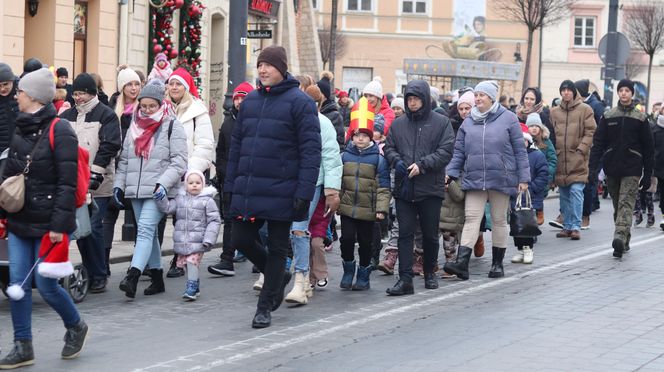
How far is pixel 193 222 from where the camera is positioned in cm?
1111

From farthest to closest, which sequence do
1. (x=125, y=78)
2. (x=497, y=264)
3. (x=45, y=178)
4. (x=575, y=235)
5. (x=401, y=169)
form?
(x=575, y=235) → (x=497, y=264) → (x=125, y=78) → (x=401, y=169) → (x=45, y=178)

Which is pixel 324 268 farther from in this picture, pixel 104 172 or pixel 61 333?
pixel 61 333

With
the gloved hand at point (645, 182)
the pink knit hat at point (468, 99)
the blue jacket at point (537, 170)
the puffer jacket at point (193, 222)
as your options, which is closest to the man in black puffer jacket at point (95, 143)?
the puffer jacket at point (193, 222)

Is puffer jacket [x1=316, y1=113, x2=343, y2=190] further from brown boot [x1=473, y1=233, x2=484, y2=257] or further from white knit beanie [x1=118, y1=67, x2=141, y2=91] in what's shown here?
brown boot [x1=473, y1=233, x2=484, y2=257]

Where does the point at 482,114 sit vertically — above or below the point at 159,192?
above

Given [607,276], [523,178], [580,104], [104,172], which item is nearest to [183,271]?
[104,172]

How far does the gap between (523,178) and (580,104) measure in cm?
513

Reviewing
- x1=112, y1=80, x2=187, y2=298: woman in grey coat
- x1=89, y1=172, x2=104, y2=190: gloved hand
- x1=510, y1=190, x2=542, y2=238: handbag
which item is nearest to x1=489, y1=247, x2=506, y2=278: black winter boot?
x1=510, y1=190, x2=542, y2=238: handbag

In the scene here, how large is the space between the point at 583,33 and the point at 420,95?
62648 mm

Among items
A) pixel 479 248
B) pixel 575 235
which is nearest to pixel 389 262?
pixel 479 248

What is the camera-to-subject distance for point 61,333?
9297mm

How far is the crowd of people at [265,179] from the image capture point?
824 cm

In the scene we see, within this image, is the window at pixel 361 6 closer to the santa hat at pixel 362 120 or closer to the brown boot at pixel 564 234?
the brown boot at pixel 564 234

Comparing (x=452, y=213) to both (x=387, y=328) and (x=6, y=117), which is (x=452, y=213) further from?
(x=6, y=117)
